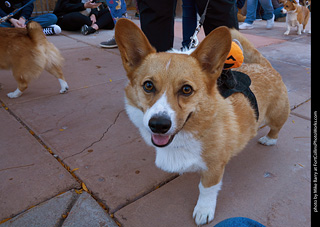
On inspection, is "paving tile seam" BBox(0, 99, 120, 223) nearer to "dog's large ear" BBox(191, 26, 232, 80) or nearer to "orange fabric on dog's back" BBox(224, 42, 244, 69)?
"dog's large ear" BBox(191, 26, 232, 80)

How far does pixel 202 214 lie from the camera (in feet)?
5.80

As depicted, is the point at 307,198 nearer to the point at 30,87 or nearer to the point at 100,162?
the point at 100,162

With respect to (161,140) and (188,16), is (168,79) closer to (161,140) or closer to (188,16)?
(161,140)

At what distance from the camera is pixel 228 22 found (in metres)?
3.04

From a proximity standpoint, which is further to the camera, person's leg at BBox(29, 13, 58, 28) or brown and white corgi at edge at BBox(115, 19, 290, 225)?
person's leg at BBox(29, 13, 58, 28)

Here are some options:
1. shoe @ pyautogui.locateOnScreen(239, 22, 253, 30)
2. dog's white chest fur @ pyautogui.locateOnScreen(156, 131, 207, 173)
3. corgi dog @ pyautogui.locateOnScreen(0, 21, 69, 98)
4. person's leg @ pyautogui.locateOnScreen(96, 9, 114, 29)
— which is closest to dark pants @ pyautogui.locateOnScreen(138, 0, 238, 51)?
corgi dog @ pyautogui.locateOnScreen(0, 21, 69, 98)

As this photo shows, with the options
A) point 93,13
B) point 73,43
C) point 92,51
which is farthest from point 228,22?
point 93,13

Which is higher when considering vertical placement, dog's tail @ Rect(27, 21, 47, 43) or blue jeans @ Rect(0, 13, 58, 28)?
blue jeans @ Rect(0, 13, 58, 28)

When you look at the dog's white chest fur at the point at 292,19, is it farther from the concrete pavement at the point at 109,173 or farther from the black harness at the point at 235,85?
the black harness at the point at 235,85

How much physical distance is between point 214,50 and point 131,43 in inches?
24.8

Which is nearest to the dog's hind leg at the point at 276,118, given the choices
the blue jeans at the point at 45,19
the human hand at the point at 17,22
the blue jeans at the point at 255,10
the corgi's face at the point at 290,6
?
the human hand at the point at 17,22

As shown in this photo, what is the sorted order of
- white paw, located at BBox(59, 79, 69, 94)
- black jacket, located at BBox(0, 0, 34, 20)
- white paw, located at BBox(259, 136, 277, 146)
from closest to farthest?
white paw, located at BBox(259, 136, 277, 146) → white paw, located at BBox(59, 79, 69, 94) → black jacket, located at BBox(0, 0, 34, 20)

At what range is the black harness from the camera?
80.2 inches

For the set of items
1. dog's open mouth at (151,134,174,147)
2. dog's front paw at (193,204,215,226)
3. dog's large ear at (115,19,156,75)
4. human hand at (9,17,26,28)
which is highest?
human hand at (9,17,26,28)
